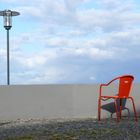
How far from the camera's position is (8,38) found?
57.7 ft

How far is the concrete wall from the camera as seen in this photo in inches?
591

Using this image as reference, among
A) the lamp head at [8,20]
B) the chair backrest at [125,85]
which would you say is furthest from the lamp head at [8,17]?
the chair backrest at [125,85]

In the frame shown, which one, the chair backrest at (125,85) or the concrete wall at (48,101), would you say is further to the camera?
the concrete wall at (48,101)

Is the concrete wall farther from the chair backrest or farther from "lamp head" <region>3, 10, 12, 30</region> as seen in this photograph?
the chair backrest

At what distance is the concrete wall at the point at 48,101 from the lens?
49.2 feet

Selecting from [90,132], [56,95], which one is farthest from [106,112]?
[90,132]

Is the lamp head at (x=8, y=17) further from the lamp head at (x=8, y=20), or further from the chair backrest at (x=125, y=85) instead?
the chair backrest at (x=125, y=85)

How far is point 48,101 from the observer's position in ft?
49.5

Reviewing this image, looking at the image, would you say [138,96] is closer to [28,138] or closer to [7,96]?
[7,96]

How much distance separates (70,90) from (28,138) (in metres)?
6.94

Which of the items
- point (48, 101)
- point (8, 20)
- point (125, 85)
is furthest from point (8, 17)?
point (125, 85)

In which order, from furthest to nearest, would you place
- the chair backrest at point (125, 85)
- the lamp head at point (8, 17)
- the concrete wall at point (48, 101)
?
the lamp head at point (8, 17) → the concrete wall at point (48, 101) → the chair backrest at point (125, 85)

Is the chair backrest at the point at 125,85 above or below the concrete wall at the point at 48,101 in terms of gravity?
above

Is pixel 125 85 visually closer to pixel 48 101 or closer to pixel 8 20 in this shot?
pixel 48 101
